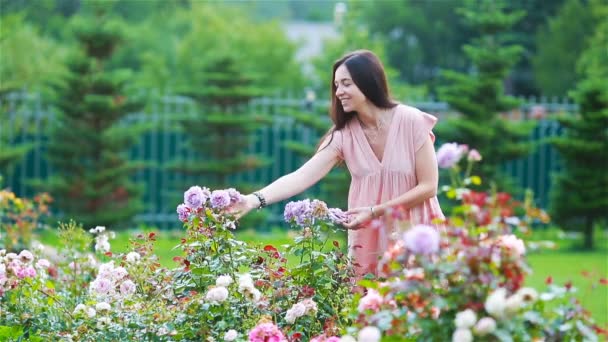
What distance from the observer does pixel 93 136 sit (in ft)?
41.9

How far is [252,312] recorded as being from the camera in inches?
158

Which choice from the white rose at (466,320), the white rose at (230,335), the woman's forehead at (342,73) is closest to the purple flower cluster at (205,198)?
the white rose at (230,335)

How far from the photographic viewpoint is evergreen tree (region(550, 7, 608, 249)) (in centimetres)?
1334

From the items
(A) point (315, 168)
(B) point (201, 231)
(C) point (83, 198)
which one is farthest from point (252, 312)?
(C) point (83, 198)

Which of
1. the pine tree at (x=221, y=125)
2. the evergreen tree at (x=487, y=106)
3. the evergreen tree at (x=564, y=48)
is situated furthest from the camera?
the evergreen tree at (x=564, y=48)

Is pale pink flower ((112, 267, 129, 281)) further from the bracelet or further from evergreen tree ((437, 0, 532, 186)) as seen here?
evergreen tree ((437, 0, 532, 186))

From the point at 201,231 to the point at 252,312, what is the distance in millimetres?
454

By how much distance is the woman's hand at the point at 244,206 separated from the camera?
4.31 m

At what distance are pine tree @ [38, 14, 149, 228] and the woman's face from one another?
8324 millimetres

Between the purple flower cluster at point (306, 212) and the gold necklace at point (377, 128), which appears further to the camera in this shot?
the gold necklace at point (377, 128)

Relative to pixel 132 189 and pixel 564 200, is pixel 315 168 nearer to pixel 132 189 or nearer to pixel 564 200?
pixel 132 189

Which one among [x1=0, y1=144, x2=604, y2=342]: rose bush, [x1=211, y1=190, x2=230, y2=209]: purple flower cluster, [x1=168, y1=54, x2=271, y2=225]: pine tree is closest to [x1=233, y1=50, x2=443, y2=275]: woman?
[x1=0, y1=144, x2=604, y2=342]: rose bush

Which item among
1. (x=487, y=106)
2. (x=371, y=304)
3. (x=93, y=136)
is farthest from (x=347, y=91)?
(x=487, y=106)

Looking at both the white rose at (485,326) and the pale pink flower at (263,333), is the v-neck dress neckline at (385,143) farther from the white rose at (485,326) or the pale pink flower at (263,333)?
the white rose at (485,326)
